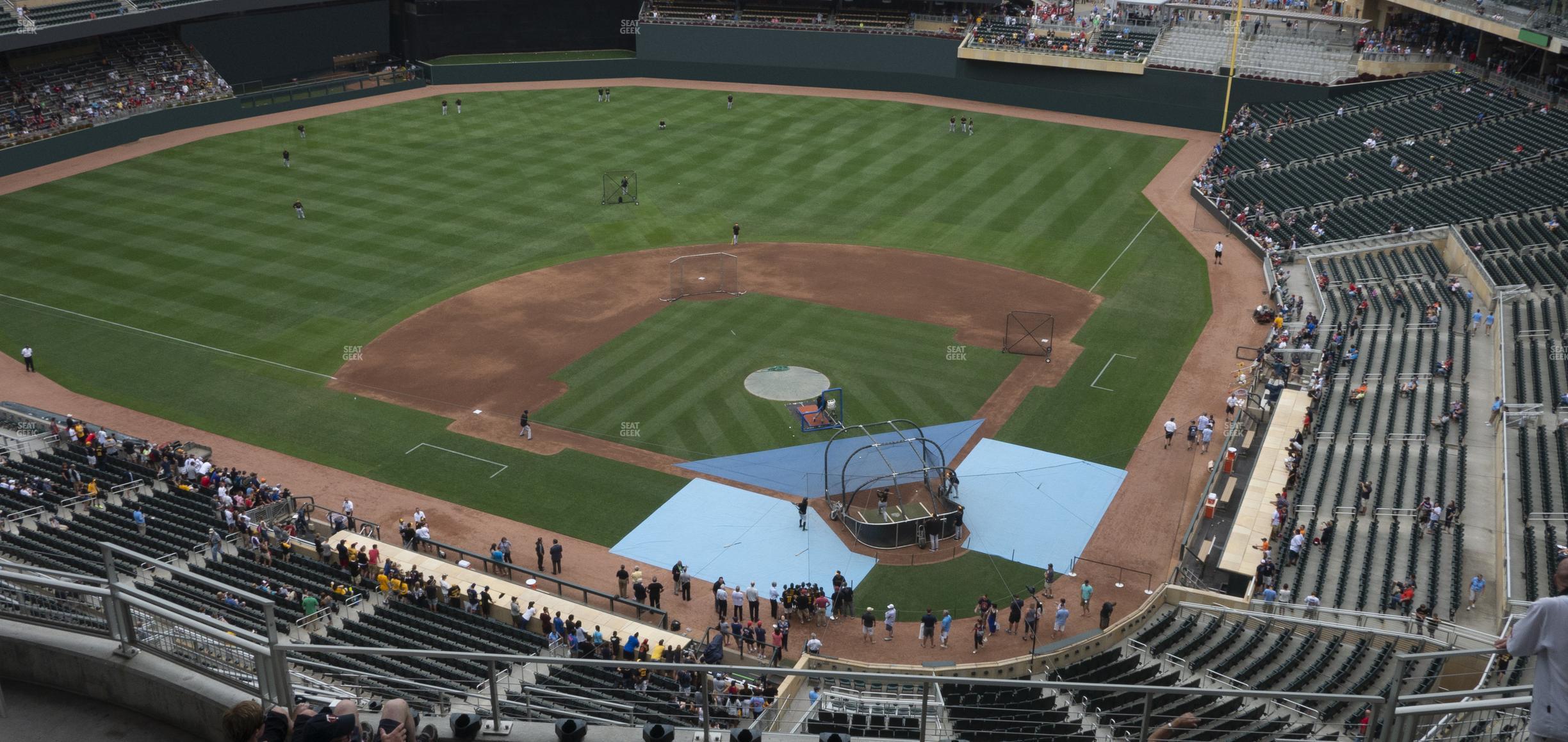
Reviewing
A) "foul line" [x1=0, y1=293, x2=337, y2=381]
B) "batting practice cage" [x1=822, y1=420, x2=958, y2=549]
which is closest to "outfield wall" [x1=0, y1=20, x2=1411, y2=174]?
"foul line" [x1=0, y1=293, x2=337, y2=381]

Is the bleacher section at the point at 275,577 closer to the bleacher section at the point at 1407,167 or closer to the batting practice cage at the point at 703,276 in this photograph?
the batting practice cage at the point at 703,276

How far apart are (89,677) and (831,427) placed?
25721mm

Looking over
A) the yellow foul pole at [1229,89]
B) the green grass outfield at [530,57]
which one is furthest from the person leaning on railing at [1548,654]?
the green grass outfield at [530,57]

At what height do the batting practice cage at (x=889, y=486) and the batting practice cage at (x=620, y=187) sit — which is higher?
the batting practice cage at (x=620, y=187)

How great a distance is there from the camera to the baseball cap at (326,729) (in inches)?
329

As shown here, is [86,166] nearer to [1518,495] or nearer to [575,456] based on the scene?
[575,456]

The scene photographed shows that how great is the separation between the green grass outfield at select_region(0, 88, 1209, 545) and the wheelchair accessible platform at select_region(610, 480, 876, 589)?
962 mm

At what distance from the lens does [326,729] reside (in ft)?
27.4

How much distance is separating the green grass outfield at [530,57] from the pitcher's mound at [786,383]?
44956 mm

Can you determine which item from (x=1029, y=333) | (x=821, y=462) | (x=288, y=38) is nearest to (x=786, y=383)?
(x=821, y=462)

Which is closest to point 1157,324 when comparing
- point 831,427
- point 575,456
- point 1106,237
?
point 1106,237

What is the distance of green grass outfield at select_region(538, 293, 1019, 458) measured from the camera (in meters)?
35.4

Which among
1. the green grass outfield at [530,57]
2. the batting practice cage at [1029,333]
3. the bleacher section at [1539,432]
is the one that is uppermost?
the green grass outfield at [530,57]

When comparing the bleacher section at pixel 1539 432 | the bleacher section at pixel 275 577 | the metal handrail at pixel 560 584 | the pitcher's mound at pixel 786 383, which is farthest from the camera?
the pitcher's mound at pixel 786 383
